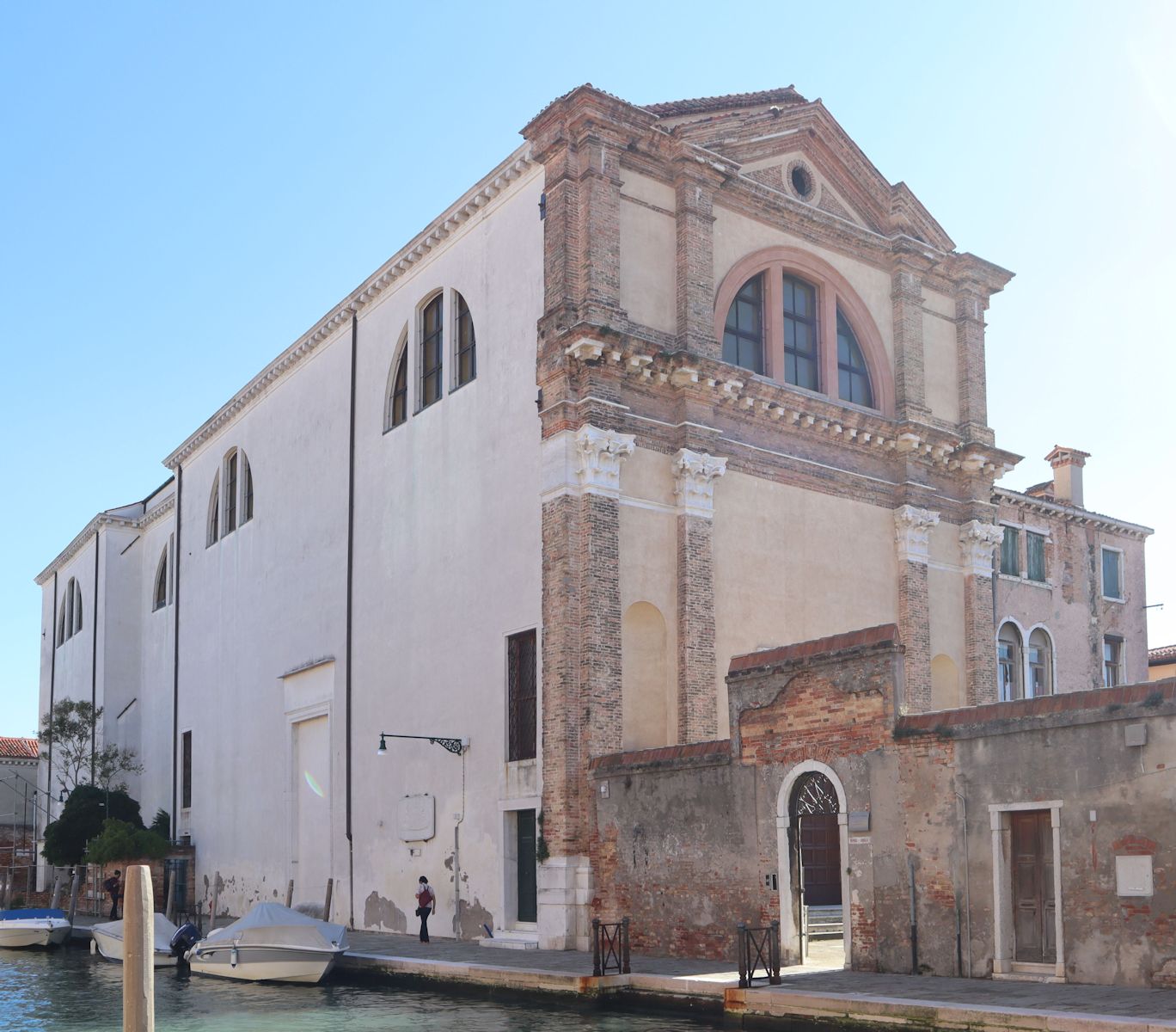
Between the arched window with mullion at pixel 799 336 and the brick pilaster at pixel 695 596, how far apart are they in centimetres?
313

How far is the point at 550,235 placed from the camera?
21.4 meters

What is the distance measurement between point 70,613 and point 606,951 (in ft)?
123

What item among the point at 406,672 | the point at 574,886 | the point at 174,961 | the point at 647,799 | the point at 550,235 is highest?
the point at 550,235

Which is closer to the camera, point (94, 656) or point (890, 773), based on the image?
point (890, 773)

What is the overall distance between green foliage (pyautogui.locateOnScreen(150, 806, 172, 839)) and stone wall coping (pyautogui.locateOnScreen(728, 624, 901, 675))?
75.6 ft

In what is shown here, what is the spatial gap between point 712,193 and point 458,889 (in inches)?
453

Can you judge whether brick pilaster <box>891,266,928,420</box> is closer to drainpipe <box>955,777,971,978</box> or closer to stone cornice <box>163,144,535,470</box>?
stone cornice <box>163,144,535,470</box>

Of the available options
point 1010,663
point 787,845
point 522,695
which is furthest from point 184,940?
point 1010,663

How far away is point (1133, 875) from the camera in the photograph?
13.3 metres

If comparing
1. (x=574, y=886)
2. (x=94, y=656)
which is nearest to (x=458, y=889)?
(x=574, y=886)

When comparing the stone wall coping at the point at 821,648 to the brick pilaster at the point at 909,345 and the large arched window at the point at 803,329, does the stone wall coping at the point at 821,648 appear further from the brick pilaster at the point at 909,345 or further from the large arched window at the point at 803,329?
the brick pilaster at the point at 909,345

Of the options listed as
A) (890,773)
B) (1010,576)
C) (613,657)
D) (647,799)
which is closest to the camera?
(890,773)

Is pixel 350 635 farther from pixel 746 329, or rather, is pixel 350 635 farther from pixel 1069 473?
pixel 1069 473

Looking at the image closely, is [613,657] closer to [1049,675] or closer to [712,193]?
[712,193]
